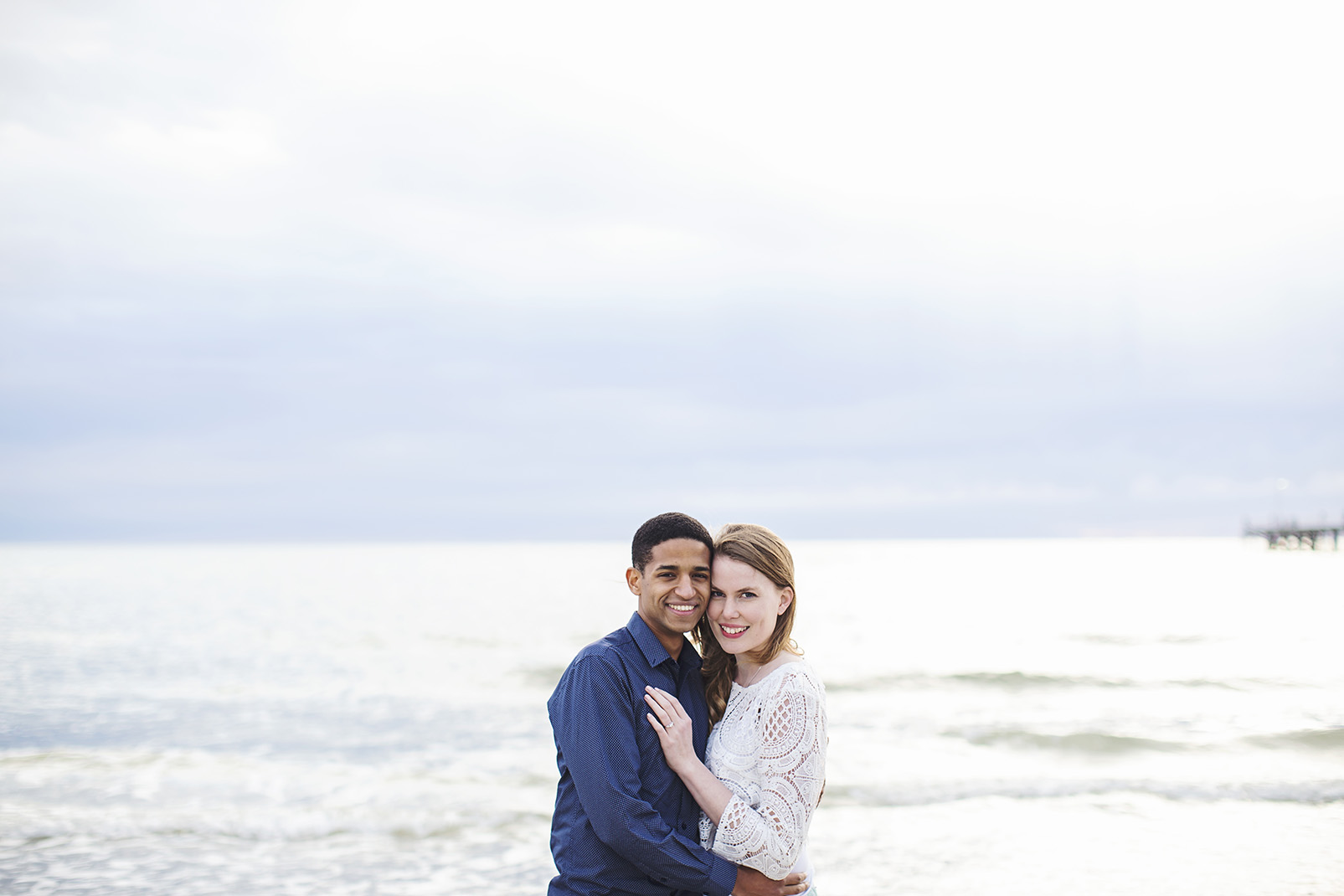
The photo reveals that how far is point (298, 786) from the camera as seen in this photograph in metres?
13.9

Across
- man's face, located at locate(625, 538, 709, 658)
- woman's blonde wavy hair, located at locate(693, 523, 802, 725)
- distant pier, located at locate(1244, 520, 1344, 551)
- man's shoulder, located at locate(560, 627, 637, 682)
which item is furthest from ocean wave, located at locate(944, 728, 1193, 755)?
distant pier, located at locate(1244, 520, 1344, 551)

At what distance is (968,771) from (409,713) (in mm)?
12147

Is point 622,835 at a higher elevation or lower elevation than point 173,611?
higher

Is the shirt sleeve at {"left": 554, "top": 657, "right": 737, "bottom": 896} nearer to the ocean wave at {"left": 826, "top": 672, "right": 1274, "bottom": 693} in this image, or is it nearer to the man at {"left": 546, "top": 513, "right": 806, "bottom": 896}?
the man at {"left": 546, "top": 513, "right": 806, "bottom": 896}

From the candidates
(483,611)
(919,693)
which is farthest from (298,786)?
(483,611)

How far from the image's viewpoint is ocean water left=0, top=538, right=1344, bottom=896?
9.60 m

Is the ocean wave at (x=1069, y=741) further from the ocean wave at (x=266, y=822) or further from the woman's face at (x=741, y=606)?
the woman's face at (x=741, y=606)

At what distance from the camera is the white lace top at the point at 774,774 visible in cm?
362

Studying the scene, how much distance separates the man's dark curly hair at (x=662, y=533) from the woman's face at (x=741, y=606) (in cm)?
18

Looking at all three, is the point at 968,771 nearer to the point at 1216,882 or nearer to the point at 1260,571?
the point at 1216,882

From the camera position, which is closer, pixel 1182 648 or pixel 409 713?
pixel 409 713

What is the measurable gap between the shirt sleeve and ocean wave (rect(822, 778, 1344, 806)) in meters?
9.29

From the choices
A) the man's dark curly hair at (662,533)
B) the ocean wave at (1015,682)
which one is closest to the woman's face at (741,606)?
the man's dark curly hair at (662,533)

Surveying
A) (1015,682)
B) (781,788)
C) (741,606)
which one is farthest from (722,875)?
(1015,682)
